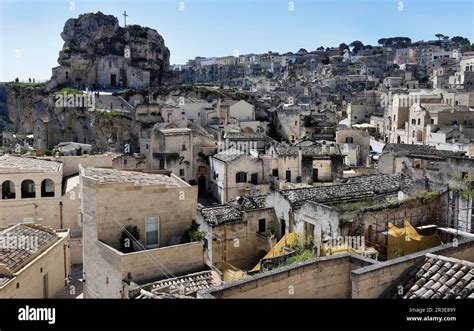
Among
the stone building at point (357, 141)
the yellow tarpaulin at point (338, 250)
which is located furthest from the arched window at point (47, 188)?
the stone building at point (357, 141)

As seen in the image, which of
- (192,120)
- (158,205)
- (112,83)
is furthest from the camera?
(112,83)

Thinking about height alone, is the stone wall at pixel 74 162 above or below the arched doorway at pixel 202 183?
above

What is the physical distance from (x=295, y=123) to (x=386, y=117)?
1135cm

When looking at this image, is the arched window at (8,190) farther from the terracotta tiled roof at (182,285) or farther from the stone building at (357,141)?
the stone building at (357,141)

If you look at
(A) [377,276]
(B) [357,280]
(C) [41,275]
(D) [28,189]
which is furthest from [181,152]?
(B) [357,280]

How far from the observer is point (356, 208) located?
1950cm

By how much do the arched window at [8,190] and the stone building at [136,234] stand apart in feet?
45.1

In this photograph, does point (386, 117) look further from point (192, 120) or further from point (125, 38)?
point (125, 38)

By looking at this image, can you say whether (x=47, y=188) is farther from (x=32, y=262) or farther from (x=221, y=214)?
(x=32, y=262)

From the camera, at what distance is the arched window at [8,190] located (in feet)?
88.1

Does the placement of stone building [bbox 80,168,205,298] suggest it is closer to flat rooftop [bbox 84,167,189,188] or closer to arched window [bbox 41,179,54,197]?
flat rooftop [bbox 84,167,189,188]

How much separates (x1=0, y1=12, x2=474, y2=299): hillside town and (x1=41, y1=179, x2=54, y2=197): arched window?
108 millimetres

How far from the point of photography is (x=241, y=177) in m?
42.9
